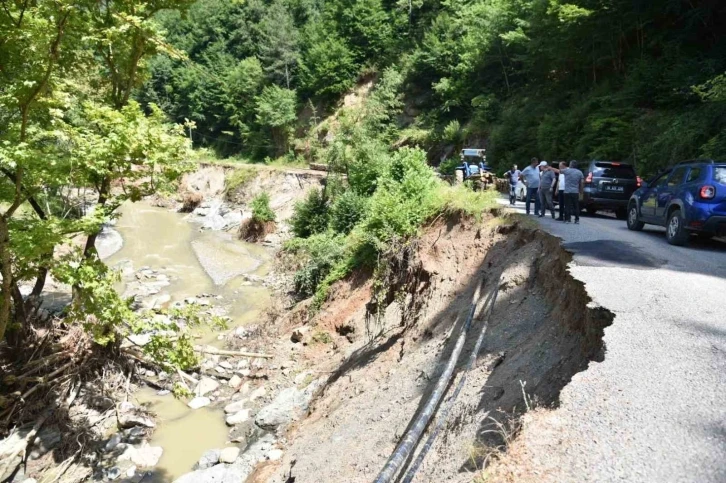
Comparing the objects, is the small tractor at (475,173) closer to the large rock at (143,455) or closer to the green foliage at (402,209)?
the green foliage at (402,209)

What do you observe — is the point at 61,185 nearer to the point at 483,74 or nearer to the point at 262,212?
the point at 262,212

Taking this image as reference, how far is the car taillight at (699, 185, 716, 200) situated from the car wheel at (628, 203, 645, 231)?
258 cm

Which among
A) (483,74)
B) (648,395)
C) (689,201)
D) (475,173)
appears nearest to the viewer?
(648,395)

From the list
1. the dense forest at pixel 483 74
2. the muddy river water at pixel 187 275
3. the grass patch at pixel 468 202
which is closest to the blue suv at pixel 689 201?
the grass patch at pixel 468 202

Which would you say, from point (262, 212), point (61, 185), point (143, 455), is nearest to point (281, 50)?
point (262, 212)

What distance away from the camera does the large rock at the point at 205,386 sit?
1222 centimetres

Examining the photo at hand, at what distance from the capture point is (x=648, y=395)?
404 cm

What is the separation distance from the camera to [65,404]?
1032 centimetres

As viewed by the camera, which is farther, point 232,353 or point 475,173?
point 475,173

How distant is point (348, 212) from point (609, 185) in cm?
952

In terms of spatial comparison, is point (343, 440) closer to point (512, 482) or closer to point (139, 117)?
point (512, 482)

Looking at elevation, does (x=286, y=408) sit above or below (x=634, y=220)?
below

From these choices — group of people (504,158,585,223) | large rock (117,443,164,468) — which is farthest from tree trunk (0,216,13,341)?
group of people (504,158,585,223)

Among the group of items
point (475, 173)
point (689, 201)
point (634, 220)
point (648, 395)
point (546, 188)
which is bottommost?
point (648, 395)
